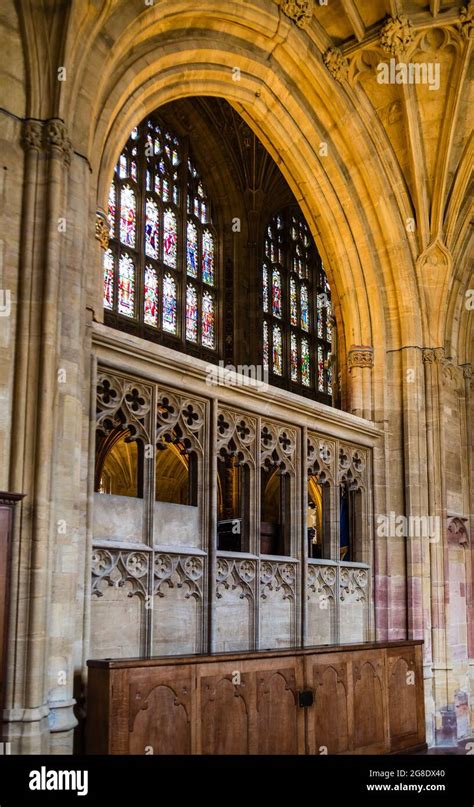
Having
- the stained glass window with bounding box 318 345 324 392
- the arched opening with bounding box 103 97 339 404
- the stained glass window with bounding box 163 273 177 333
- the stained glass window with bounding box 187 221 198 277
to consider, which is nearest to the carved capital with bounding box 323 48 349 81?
the arched opening with bounding box 103 97 339 404

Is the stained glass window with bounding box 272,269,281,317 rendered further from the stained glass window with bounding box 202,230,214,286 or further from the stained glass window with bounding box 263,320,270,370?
the stained glass window with bounding box 202,230,214,286

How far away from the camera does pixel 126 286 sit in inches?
608

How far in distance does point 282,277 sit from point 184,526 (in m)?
11.6

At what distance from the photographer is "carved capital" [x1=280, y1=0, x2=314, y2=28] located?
33.4 ft

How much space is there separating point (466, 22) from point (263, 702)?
8.46m

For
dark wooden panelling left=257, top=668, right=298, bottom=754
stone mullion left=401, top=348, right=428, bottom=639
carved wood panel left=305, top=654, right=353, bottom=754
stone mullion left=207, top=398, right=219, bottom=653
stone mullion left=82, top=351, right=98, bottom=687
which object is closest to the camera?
stone mullion left=82, top=351, right=98, bottom=687

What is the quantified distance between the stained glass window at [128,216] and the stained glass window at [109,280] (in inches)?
21.1

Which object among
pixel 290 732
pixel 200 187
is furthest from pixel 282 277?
pixel 290 732

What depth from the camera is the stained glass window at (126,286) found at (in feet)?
50.2

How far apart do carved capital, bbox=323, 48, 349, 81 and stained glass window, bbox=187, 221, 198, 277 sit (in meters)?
6.45

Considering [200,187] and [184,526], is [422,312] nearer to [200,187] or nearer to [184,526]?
[184,526]

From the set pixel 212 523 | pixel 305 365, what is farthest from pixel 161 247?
pixel 212 523

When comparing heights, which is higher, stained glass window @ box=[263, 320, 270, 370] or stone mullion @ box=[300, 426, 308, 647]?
stained glass window @ box=[263, 320, 270, 370]

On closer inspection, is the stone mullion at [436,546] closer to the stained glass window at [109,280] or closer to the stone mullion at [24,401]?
the stained glass window at [109,280]
